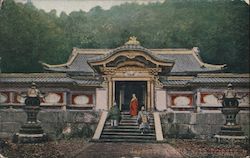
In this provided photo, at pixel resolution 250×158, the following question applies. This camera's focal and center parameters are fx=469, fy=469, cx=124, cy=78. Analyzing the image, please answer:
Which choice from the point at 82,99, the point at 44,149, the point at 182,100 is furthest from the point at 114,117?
the point at 44,149

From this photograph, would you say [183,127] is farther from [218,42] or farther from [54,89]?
[54,89]

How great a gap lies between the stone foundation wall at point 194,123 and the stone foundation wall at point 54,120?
55.4 inches

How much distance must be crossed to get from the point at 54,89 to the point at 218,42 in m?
3.28

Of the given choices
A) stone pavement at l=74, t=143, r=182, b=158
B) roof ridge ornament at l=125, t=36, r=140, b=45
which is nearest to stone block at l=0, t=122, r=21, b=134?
stone pavement at l=74, t=143, r=182, b=158

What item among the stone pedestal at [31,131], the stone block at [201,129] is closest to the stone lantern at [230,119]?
the stone block at [201,129]

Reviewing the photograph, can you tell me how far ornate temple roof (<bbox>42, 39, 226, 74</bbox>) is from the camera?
923 centimetres

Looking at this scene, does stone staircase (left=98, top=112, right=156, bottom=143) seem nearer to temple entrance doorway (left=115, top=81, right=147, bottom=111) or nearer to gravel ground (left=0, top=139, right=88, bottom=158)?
gravel ground (left=0, top=139, right=88, bottom=158)

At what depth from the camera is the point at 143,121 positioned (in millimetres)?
8648

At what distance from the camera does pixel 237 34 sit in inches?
325

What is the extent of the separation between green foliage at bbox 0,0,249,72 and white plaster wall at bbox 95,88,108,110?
93 centimetres

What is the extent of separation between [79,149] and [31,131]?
1.15m

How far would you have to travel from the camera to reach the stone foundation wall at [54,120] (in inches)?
332

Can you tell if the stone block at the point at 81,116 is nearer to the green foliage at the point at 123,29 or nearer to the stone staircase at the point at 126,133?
the stone staircase at the point at 126,133

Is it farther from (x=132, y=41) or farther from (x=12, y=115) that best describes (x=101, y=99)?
(x=12, y=115)
